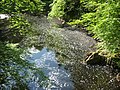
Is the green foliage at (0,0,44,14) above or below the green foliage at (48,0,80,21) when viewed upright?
above

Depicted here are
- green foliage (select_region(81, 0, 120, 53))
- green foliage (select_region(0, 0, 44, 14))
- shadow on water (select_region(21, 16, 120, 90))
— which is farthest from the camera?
shadow on water (select_region(21, 16, 120, 90))

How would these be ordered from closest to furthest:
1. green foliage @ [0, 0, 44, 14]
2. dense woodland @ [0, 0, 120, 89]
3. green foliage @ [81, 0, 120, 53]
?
dense woodland @ [0, 0, 120, 89] < green foliage @ [0, 0, 44, 14] < green foliage @ [81, 0, 120, 53]

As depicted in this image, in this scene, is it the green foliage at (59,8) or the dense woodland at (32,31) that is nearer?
the dense woodland at (32,31)

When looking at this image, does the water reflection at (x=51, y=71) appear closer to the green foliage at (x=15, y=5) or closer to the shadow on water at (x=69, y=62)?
the shadow on water at (x=69, y=62)

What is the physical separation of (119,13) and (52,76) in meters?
6.63

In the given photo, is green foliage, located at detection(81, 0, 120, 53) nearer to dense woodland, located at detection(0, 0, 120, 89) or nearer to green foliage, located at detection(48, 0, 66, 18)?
dense woodland, located at detection(0, 0, 120, 89)

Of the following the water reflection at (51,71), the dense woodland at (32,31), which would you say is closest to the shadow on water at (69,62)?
the water reflection at (51,71)

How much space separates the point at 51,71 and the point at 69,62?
237cm

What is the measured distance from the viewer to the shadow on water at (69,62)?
1553 cm

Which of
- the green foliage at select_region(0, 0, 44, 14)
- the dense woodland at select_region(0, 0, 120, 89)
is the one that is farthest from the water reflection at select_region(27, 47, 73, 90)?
the green foliage at select_region(0, 0, 44, 14)

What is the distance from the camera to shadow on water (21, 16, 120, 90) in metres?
15.5

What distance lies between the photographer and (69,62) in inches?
781

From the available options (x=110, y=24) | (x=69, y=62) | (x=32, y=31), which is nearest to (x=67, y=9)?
(x=32, y=31)

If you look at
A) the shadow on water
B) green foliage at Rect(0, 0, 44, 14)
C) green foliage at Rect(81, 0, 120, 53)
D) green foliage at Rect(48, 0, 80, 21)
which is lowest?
the shadow on water
